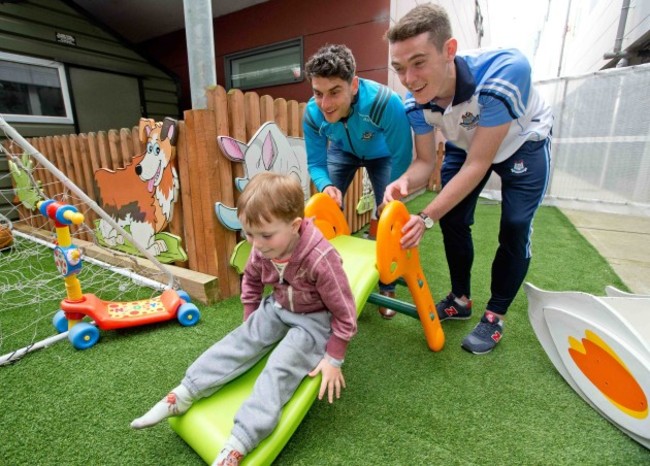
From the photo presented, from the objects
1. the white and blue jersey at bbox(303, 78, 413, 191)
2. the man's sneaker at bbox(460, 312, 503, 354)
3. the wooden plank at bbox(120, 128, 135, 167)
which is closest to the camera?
the man's sneaker at bbox(460, 312, 503, 354)

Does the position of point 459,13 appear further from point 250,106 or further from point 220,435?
point 220,435

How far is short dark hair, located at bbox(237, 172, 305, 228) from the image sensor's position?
109 cm

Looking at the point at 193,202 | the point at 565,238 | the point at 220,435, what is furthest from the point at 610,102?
the point at 220,435

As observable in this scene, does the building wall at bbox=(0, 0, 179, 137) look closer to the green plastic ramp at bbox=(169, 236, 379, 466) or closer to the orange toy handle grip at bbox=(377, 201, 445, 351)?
the green plastic ramp at bbox=(169, 236, 379, 466)

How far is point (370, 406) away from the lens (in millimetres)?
1379

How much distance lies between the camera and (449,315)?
2.04 metres

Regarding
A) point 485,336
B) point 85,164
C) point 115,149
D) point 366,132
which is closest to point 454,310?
point 485,336

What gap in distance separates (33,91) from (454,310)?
236 inches

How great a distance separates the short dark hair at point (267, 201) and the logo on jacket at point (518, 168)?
1.05 m

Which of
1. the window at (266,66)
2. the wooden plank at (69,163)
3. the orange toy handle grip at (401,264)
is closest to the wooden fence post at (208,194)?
the orange toy handle grip at (401,264)

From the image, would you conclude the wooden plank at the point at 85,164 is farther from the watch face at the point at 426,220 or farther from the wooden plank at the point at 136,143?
the watch face at the point at 426,220

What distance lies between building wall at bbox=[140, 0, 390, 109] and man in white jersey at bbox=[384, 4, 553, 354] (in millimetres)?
3029

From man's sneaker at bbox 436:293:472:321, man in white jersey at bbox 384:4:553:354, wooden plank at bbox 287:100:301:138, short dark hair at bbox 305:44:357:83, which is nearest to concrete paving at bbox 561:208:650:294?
man's sneaker at bbox 436:293:472:321

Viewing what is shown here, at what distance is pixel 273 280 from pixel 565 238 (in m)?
3.77
